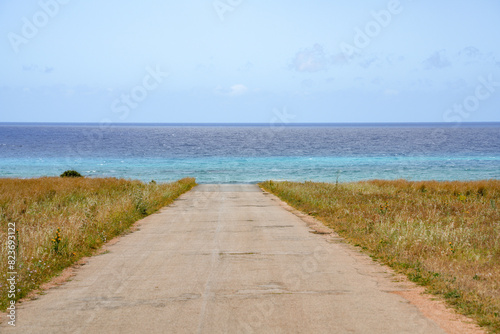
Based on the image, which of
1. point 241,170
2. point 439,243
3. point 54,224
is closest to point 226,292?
point 439,243

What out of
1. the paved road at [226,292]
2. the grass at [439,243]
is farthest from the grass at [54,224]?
the grass at [439,243]

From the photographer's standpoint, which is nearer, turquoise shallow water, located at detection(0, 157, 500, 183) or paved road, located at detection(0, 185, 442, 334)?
paved road, located at detection(0, 185, 442, 334)

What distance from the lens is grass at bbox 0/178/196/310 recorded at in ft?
33.1

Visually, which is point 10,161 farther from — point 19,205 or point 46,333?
point 46,333

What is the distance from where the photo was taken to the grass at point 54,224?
10.1 metres

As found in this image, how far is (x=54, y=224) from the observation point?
50.1 ft

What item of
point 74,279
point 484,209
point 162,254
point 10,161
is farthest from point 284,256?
point 10,161

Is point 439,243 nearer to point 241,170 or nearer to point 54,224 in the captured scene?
point 54,224

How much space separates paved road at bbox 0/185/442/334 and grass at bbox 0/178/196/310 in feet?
2.04

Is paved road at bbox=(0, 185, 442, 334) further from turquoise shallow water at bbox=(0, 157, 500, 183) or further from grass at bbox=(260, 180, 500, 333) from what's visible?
turquoise shallow water at bbox=(0, 157, 500, 183)

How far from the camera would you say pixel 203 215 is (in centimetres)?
2098

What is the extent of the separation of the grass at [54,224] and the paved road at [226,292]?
623mm

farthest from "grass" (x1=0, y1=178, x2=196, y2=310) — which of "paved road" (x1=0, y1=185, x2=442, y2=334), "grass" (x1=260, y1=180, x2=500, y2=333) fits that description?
"grass" (x1=260, y1=180, x2=500, y2=333)

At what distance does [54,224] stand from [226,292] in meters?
8.70
